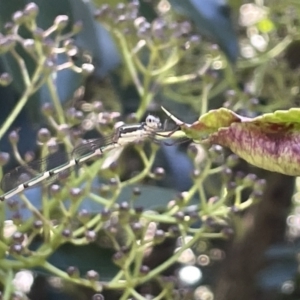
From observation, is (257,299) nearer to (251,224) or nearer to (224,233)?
(251,224)

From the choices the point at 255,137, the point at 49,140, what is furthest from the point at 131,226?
the point at 255,137

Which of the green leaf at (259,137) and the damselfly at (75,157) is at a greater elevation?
the green leaf at (259,137)

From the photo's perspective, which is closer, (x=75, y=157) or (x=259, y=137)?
(x=259, y=137)

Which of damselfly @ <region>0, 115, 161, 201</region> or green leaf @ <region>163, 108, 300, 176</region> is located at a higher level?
green leaf @ <region>163, 108, 300, 176</region>
